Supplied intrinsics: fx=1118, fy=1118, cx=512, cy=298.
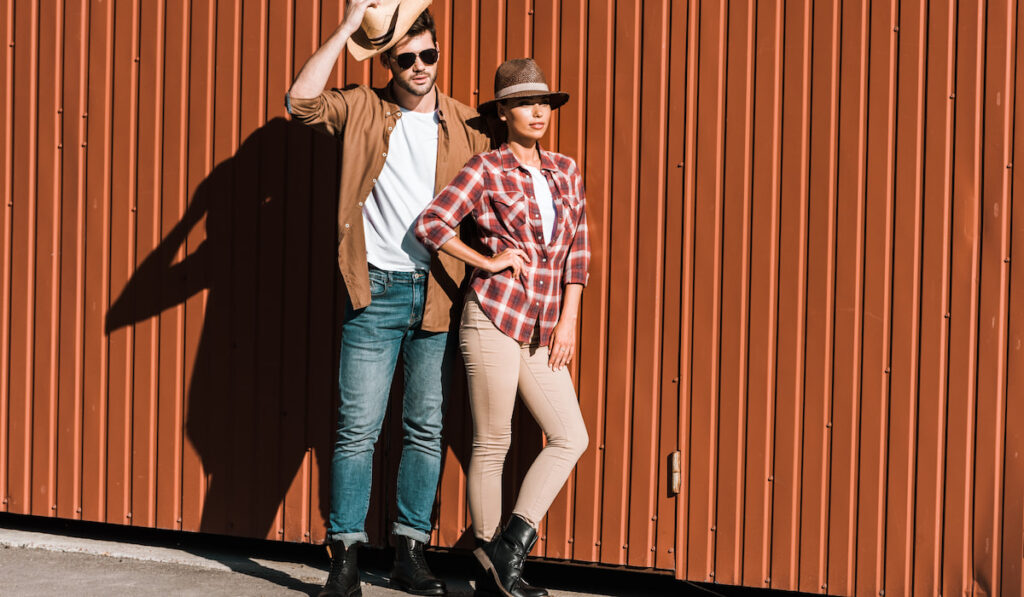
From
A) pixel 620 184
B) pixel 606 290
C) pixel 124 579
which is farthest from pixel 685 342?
pixel 124 579

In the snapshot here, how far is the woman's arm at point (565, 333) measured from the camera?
423 centimetres

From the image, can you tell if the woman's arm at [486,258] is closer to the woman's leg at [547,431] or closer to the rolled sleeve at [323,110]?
the woman's leg at [547,431]

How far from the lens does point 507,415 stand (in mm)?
4230

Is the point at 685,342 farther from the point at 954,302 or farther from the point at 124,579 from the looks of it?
the point at 124,579

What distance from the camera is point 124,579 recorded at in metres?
4.64

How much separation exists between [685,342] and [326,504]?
172cm

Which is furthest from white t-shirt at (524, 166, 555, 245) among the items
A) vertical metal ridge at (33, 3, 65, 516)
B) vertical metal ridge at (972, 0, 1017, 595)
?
vertical metal ridge at (33, 3, 65, 516)

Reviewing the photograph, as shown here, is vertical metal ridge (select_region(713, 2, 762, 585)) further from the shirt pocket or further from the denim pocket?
the denim pocket

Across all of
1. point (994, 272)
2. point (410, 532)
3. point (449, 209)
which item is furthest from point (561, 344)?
point (994, 272)

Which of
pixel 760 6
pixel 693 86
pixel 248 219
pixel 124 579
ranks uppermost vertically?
pixel 760 6

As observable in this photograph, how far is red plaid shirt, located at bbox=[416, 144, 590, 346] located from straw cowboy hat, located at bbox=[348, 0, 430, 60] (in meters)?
0.56

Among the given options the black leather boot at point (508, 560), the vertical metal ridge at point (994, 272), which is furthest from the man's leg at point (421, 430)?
the vertical metal ridge at point (994, 272)

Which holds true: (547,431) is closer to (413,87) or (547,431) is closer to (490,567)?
(490,567)

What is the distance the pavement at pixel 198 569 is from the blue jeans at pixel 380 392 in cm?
39
